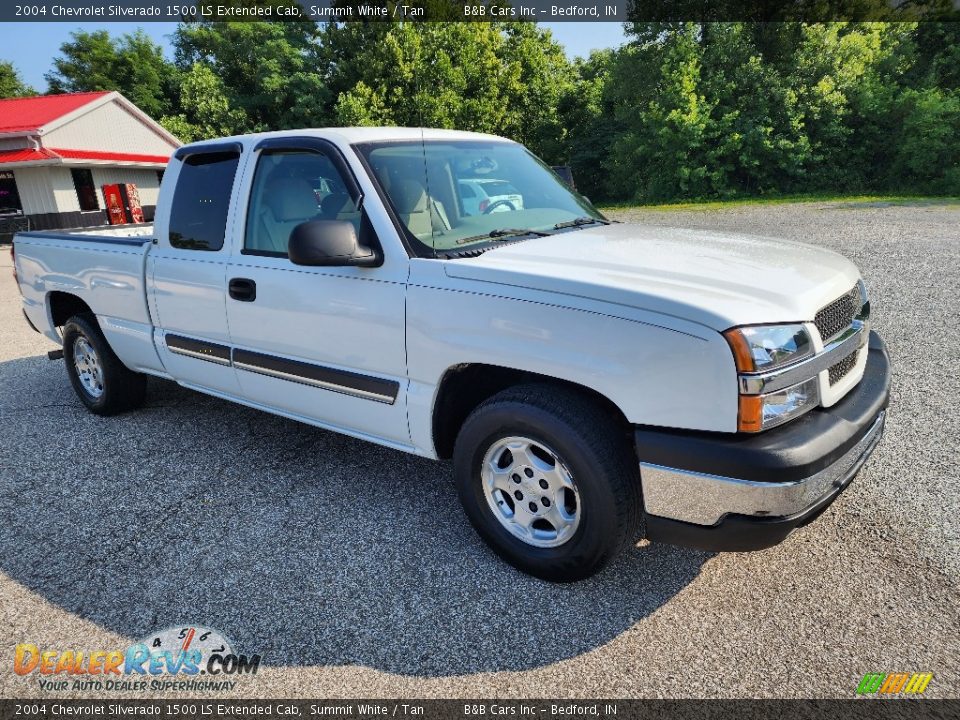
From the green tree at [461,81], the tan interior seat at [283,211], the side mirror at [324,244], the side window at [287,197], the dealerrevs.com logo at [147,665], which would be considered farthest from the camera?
the green tree at [461,81]

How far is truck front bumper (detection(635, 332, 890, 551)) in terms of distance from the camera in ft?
7.15

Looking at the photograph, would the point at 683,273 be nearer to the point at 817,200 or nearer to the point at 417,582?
the point at 417,582

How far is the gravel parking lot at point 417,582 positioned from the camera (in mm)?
2332

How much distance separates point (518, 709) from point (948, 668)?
4.91 feet

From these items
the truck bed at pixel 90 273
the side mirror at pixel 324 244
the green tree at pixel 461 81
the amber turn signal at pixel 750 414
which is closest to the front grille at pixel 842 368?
the amber turn signal at pixel 750 414

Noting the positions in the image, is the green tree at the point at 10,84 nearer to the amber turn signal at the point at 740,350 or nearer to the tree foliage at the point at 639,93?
the tree foliage at the point at 639,93

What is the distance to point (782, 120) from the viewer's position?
1045 inches

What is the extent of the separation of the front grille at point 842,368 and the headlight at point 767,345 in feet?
0.93

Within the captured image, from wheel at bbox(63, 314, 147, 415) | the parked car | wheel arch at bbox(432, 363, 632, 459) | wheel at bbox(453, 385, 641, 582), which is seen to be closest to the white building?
wheel at bbox(63, 314, 147, 415)

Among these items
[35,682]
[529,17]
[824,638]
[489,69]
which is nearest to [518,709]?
[824,638]

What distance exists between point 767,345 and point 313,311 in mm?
2085

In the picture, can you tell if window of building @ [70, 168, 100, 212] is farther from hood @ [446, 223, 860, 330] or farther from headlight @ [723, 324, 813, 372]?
headlight @ [723, 324, 813, 372]

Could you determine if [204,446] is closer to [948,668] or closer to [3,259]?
[948,668]

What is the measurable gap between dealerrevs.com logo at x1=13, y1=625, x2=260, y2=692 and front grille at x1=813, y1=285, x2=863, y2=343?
249 cm
